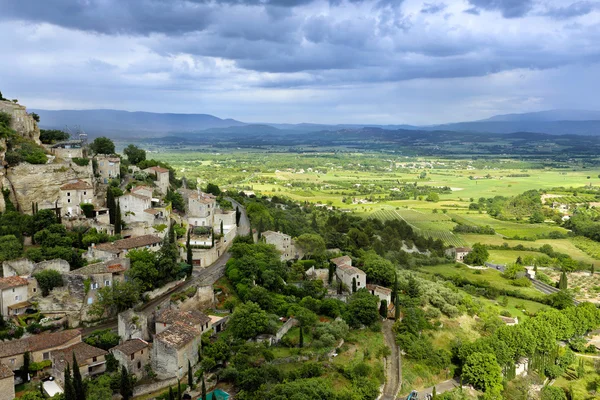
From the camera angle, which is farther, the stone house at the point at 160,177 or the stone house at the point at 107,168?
→ the stone house at the point at 160,177

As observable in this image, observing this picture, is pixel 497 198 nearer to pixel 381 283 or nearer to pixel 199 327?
pixel 381 283

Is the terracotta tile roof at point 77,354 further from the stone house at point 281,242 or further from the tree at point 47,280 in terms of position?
the stone house at point 281,242

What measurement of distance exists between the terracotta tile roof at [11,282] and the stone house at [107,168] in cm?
2220

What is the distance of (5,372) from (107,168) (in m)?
32.7

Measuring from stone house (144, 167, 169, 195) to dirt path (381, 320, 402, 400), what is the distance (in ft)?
106

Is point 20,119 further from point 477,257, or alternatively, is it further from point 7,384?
point 477,257

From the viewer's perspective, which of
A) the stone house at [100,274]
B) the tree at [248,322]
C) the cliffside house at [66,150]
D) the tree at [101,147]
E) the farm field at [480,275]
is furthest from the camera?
the tree at [101,147]

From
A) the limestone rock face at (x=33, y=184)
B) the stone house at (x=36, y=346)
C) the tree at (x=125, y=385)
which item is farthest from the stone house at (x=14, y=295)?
the limestone rock face at (x=33, y=184)

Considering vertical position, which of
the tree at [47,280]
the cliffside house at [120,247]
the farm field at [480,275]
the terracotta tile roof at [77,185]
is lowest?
the farm field at [480,275]

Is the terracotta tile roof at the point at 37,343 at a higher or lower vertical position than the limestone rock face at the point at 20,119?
lower

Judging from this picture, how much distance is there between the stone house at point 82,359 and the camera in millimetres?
29672

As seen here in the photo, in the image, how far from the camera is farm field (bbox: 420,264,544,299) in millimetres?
60463

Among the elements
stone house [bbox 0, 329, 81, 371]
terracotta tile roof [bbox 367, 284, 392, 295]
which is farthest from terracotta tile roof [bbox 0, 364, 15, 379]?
terracotta tile roof [bbox 367, 284, 392, 295]

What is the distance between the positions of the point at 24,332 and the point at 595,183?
172839 millimetres
